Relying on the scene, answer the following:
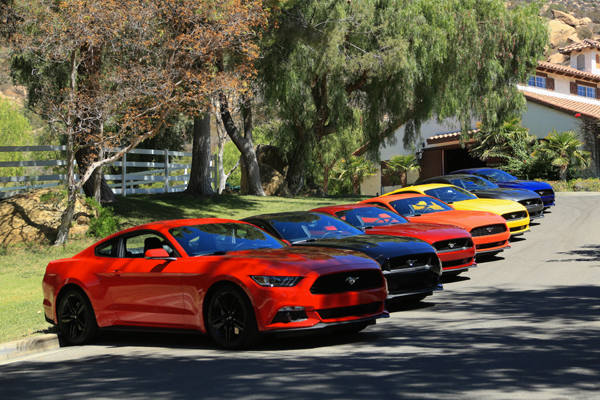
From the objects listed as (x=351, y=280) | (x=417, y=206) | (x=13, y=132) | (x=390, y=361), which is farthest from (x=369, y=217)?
(x=13, y=132)

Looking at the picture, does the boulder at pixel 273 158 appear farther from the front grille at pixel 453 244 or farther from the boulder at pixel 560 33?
the boulder at pixel 560 33

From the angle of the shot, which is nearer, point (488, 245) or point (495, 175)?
point (488, 245)

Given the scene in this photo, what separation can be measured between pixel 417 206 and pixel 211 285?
8130mm

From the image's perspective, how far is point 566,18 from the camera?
10588 centimetres

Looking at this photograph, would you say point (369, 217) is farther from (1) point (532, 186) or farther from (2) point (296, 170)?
(2) point (296, 170)

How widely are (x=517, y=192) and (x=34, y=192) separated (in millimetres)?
13470

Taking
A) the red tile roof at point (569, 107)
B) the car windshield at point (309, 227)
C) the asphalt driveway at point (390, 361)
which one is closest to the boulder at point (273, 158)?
the red tile roof at point (569, 107)

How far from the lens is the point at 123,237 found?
27.0ft

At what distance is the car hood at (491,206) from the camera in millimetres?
15092

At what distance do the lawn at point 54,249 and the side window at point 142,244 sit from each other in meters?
1.98

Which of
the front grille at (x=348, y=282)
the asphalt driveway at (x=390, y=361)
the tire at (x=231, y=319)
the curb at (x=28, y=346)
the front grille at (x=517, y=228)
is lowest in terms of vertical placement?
the curb at (x=28, y=346)

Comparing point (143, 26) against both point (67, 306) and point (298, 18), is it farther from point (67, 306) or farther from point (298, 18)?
point (67, 306)

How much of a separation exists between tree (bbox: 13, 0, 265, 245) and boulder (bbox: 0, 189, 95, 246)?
71cm

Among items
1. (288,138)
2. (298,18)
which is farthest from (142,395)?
(288,138)
